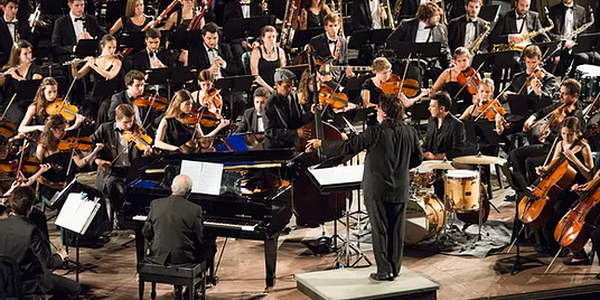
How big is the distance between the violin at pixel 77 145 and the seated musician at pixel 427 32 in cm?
404

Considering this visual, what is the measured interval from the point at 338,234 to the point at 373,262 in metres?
0.82

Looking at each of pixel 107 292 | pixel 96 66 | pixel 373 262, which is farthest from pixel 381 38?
pixel 107 292

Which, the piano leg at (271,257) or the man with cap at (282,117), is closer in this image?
the piano leg at (271,257)

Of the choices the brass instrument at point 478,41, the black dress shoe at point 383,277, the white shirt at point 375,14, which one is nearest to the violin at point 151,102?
the black dress shoe at point 383,277

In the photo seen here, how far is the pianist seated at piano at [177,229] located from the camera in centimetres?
760

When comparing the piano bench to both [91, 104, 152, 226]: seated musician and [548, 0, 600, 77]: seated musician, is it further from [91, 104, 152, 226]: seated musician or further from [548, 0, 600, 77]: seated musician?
[548, 0, 600, 77]: seated musician

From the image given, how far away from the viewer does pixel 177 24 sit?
41.0ft

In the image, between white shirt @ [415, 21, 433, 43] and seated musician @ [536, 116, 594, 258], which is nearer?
seated musician @ [536, 116, 594, 258]

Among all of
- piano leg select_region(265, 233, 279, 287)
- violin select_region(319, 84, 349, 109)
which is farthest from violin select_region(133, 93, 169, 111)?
piano leg select_region(265, 233, 279, 287)

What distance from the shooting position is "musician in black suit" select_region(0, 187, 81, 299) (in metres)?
7.29

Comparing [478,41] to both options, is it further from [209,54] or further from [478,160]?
[478,160]

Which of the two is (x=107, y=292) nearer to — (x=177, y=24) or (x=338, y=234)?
(x=338, y=234)

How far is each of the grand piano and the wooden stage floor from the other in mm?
310

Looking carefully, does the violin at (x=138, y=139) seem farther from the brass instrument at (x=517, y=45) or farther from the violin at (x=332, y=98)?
the brass instrument at (x=517, y=45)
